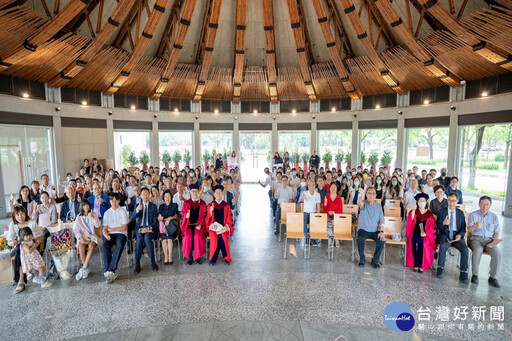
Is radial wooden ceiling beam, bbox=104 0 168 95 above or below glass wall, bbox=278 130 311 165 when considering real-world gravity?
above

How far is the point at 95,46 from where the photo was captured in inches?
345

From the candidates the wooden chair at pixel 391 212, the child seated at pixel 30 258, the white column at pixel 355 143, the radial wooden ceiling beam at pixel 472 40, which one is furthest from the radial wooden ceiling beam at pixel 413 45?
the child seated at pixel 30 258

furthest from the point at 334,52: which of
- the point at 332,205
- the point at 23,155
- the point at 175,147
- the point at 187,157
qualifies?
the point at 23,155

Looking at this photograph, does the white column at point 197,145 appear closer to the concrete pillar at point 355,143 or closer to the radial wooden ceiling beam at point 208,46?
the radial wooden ceiling beam at point 208,46

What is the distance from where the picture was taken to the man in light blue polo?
4625 mm

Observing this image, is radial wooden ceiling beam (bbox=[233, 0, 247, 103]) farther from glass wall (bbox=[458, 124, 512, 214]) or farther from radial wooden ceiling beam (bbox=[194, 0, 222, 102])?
glass wall (bbox=[458, 124, 512, 214])

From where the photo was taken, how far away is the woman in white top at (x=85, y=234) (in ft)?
16.2

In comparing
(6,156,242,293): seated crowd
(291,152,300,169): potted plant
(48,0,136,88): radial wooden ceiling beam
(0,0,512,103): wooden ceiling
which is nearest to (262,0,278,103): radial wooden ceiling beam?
(0,0,512,103): wooden ceiling

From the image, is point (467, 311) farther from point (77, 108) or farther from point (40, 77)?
point (77, 108)

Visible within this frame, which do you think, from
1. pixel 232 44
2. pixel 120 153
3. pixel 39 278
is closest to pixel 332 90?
pixel 232 44

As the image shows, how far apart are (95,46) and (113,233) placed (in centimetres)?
678

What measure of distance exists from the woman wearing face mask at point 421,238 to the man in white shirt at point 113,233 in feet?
17.5

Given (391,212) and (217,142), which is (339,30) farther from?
(217,142)

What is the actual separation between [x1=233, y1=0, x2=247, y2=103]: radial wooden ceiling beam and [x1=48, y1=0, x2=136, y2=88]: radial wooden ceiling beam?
10.6 ft
